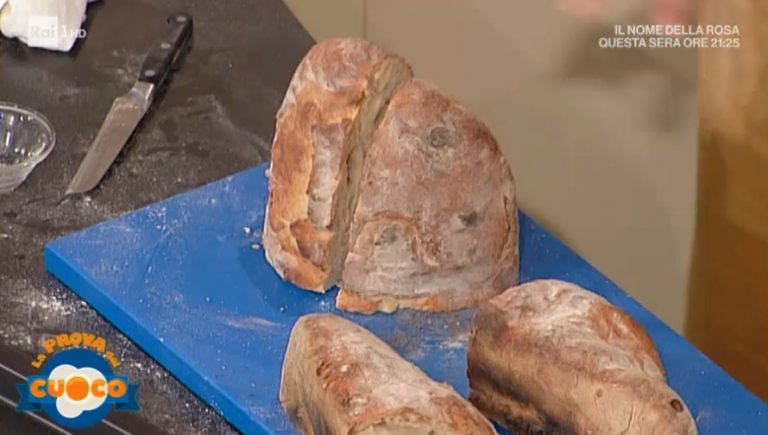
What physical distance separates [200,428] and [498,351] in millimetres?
226

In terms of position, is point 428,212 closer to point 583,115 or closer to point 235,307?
point 235,307

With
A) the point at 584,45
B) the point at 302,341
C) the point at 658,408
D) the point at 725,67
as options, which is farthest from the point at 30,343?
the point at 584,45

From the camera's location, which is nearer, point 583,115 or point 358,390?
point 358,390

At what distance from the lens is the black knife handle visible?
54.2 inches

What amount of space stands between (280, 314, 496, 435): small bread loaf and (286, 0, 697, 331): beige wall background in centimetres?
83

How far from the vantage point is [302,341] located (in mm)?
997

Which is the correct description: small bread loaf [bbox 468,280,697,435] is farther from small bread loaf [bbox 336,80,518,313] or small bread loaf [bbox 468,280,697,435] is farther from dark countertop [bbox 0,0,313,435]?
dark countertop [bbox 0,0,313,435]

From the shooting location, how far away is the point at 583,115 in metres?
1.80

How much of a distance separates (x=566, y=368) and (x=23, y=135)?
61cm

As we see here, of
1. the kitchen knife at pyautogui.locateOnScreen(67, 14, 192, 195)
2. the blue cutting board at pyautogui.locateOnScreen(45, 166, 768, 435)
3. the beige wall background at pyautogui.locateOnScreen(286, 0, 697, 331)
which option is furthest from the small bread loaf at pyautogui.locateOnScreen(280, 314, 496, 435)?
the beige wall background at pyautogui.locateOnScreen(286, 0, 697, 331)

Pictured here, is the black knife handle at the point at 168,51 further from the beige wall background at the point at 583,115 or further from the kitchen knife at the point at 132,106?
the beige wall background at the point at 583,115

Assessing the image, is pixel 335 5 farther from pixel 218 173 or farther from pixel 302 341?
pixel 302 341

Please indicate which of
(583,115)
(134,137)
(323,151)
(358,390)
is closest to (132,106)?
(134,137)

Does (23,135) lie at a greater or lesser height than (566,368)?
lesser
